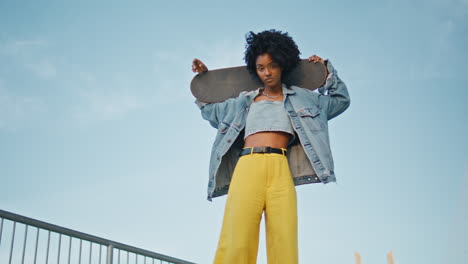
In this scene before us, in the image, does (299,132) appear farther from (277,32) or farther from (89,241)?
(89,241)

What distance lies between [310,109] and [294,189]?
0.80 meters

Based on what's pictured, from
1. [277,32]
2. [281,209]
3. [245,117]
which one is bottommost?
[281,209]

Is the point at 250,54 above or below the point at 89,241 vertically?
above

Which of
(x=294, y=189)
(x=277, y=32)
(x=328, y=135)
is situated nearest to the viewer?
(x=294, y=189)

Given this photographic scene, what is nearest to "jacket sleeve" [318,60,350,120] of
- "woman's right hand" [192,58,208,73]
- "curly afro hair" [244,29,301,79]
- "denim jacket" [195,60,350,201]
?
"denim jacket" [195,60,350,201]

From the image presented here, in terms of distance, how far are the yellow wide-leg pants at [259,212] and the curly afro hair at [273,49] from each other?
3.15ft

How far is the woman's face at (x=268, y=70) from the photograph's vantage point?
500 centimetres

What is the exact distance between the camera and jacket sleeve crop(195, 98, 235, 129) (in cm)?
519

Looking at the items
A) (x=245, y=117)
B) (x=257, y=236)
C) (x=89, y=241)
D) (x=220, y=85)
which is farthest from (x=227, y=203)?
(x=89, y=241)

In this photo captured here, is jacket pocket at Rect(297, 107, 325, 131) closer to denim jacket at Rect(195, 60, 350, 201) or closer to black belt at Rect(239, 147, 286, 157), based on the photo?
denim jacket at Rect(195, 60, 350, 201)

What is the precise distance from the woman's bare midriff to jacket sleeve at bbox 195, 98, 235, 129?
0.49 m

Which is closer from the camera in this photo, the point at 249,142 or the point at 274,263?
the point at 274,263

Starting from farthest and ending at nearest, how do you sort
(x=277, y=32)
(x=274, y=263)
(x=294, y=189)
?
(x=277, y=32) < (x=294, y=189) < (x=274, y=263)

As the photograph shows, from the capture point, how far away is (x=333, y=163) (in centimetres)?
481
